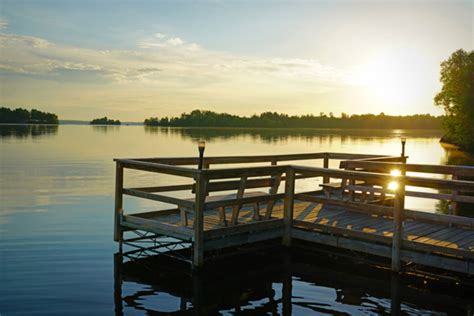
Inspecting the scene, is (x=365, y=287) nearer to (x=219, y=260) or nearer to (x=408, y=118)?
(x=219, y=260)

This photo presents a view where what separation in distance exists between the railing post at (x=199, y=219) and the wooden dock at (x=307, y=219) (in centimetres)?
2

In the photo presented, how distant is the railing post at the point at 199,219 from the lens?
8.64m

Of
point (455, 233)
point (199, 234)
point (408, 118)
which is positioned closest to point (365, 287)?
point (455, 233)

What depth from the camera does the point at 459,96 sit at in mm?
53594

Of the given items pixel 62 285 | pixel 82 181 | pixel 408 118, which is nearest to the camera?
pixel 62 285

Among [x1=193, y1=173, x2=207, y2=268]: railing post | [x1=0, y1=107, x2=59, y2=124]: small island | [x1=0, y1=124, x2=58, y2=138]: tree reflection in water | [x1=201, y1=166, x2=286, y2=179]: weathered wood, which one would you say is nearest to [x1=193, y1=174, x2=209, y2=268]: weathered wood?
[x1=193, y1=173, x2=207, y2=268]: railing post

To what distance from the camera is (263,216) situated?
10445mm

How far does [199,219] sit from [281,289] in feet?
6.08

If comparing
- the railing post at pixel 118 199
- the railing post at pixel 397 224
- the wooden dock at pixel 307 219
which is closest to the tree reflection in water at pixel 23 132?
the railing post at pixel 118 199

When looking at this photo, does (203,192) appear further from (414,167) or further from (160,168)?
(414,167)

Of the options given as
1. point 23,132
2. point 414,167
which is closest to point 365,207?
point 414,167

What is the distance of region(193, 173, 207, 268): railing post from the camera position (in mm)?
8641

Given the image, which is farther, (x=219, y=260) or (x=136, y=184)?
(x=136, y=184)

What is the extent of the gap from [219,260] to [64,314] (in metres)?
3.39
